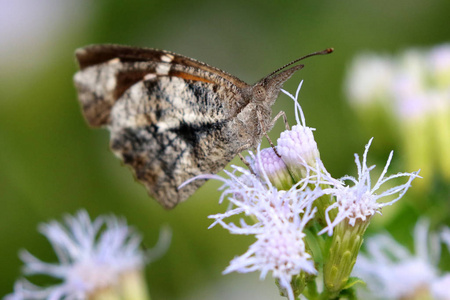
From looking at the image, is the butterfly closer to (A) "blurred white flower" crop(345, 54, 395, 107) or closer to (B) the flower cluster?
(B) the flower cluster

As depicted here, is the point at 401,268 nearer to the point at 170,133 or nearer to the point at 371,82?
the point at 170,133

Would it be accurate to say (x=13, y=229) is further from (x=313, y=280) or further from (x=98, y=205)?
(x=313, y=280)

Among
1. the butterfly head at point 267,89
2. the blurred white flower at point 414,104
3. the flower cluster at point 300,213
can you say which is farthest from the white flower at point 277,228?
the blurred white flower at point 414,104

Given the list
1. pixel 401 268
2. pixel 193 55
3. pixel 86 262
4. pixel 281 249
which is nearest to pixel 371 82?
pixel 401 268

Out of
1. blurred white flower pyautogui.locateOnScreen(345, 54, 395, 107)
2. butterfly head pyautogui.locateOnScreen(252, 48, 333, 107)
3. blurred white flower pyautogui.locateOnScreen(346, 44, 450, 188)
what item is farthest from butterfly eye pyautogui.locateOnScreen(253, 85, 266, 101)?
blurred white flower pyautogui.locateOnScreen(345, 54, 395, 107)

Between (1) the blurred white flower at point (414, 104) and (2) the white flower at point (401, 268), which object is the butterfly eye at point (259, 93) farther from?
(1) the blurred white flower at point (414, 104)
